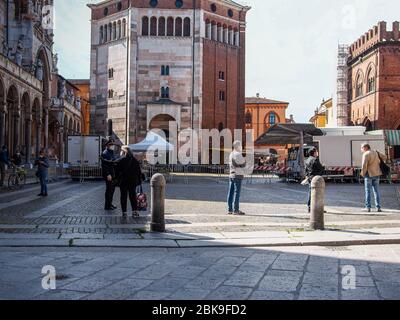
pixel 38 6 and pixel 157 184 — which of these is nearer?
pixel 157 184

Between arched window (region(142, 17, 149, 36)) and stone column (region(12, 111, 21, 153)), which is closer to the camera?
stone column (region(12, 111, 21, 153))

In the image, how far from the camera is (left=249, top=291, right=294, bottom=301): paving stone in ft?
16.9

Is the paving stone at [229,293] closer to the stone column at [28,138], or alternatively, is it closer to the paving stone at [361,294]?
the paving stone at [361,294]

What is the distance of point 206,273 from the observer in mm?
6305

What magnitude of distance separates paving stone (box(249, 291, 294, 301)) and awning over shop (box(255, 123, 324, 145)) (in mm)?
22169

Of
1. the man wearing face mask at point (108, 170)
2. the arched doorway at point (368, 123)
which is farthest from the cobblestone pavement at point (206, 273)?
the arched doorway at point (368, 123)

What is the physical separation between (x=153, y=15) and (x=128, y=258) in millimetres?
45567

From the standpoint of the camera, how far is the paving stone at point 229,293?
Answer: 516 cm

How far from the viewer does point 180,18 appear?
50375 millimetres

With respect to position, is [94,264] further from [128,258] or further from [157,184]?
[157,184]

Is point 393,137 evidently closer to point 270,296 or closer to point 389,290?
point 389,290

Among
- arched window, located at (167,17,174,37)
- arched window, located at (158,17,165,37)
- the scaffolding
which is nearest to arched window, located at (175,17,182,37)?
arched window, located at (167,17,174,37)

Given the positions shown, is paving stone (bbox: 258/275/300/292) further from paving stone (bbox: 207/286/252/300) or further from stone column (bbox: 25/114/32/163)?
stone column (bbox: 25/114/32/163)
